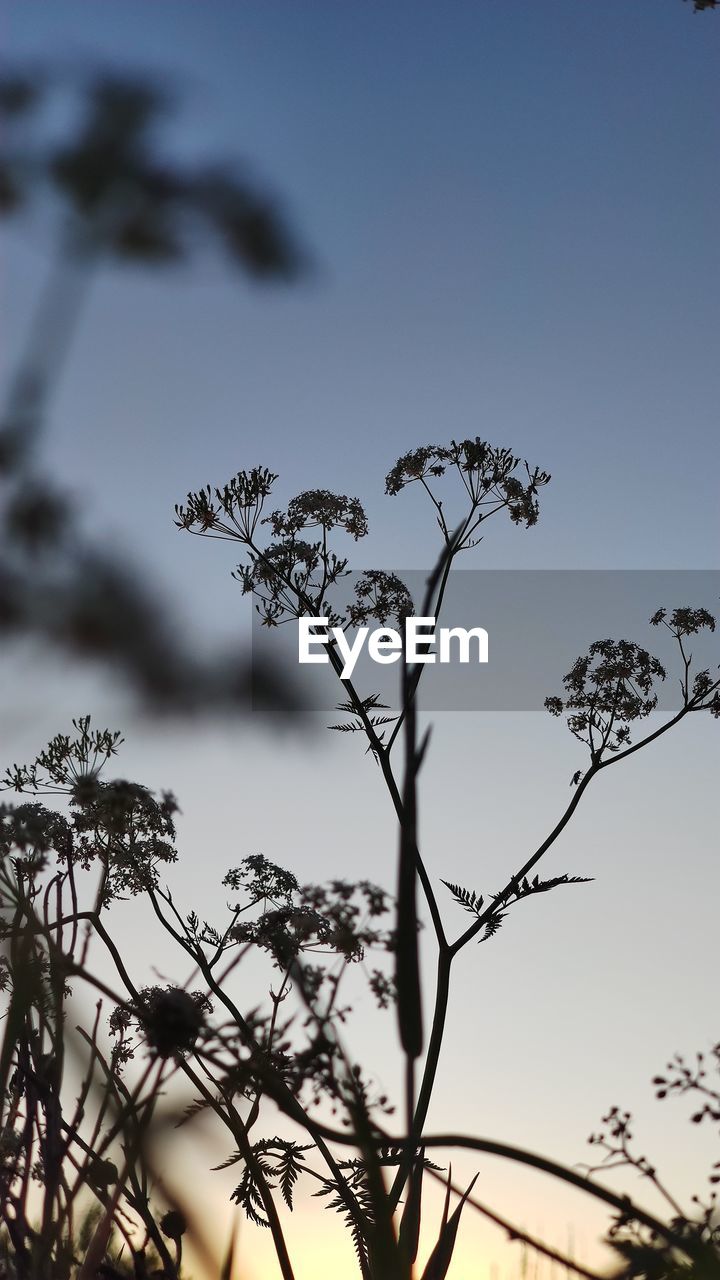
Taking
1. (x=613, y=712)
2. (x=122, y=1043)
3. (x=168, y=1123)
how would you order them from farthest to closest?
(x=613, y=712), (x=122, y=1043), (x=168, y=1123)

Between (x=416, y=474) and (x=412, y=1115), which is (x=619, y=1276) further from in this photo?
(x=416, y=474)

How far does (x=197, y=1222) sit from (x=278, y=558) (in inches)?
192

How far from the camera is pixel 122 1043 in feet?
13.3

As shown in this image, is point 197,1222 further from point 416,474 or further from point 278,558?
point 416,474

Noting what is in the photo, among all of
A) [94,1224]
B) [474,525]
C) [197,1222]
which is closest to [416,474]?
[474,525]

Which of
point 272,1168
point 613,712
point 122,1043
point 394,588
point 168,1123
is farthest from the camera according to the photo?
point 613,712

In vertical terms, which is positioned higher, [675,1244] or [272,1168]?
[272,1168]

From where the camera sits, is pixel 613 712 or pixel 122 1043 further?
pixel 613 712

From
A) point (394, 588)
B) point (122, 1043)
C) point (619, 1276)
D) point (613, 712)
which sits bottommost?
point (619, 1276)

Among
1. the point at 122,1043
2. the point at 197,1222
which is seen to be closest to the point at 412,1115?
the point at 197,1222

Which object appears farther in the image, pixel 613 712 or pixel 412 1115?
pixel 613 712

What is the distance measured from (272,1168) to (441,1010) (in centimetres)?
141

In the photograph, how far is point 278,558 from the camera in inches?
223

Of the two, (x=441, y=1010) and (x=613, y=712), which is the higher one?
(x=613, y=712)
